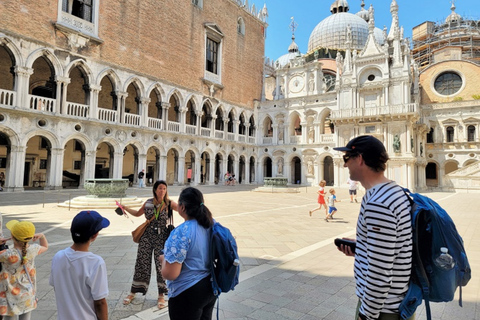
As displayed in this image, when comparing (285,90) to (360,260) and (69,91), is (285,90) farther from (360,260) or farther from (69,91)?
(360,260)

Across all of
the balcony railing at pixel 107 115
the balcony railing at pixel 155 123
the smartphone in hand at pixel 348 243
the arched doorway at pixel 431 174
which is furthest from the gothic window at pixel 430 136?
the smartphone in hand at pixel 348 243

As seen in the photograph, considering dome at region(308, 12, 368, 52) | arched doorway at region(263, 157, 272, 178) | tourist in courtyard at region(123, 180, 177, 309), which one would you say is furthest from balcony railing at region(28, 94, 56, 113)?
dome at region(308, 12, 368, 52)

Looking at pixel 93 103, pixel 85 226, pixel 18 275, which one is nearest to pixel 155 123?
A: pixel 93 103

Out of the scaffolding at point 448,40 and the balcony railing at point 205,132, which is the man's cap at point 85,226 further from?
the scaffolding at point 448,40

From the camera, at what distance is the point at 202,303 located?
7.49ft

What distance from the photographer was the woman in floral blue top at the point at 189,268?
2203 millimetres

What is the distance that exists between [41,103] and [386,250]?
21.4 meters

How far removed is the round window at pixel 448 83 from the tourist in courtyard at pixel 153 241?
1565 inches

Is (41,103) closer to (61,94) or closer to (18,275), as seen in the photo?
(61,94)

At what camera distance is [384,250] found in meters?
1.71

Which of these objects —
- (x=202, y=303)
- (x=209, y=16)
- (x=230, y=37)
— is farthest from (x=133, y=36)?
(x=202, y=303)

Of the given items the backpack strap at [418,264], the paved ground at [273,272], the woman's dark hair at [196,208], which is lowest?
the paved ground at [273,272]

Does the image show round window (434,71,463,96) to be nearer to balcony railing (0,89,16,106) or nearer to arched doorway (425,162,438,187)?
arched doorway (425,162,438,187)

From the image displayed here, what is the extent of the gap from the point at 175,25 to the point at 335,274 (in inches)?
1049
